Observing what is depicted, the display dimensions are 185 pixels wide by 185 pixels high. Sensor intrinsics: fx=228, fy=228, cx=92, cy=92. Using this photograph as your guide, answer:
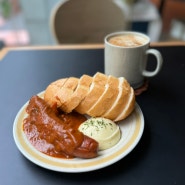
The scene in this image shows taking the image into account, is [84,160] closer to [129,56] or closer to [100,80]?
[100,80]

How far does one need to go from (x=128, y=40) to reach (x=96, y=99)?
26 centimetres

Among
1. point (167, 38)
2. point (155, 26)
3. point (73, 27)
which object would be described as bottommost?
point (167, 38)

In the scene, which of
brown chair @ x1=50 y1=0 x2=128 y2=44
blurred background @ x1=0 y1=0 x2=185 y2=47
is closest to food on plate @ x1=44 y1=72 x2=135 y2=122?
brown chair @ x1=50 y1=0 x2=128 y2=44

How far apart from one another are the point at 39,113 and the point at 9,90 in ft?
0.83

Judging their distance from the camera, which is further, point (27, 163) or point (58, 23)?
point (58, 23)

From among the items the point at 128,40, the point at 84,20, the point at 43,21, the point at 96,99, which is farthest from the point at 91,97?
the point at 43,21

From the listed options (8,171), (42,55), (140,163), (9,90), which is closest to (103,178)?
(140,163)

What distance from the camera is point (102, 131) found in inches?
18.3

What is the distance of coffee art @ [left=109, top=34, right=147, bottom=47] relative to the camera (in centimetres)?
66

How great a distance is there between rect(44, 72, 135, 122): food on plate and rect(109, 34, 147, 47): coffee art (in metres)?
0.16

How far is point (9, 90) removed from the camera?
2.33ft

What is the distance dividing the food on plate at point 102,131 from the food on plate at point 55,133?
24 mm

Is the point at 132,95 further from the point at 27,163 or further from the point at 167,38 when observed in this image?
the point at 167,38

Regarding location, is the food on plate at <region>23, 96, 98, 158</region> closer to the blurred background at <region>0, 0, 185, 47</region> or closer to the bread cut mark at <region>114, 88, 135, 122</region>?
the bread cut mark at <region>114, 88, 135, 122</region>
